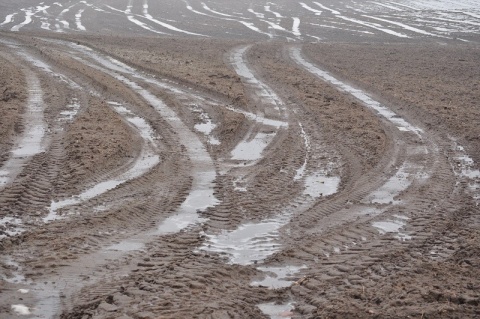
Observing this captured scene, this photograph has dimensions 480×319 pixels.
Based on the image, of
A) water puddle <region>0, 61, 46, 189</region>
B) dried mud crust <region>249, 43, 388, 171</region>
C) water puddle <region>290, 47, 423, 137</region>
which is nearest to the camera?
water puddle <region>0, 61, 46, 189</region>

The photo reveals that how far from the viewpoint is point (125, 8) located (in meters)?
43.3

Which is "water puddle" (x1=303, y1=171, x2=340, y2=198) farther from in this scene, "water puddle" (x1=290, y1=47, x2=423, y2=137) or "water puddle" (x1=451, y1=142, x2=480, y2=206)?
"water puddle" (x1=290, y1=47, x2=423, y2=137)

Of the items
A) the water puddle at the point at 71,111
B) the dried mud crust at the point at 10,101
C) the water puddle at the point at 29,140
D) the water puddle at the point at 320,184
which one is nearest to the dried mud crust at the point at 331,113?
the water puddle at the point at 320,184

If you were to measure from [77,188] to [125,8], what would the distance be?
36.1 meters

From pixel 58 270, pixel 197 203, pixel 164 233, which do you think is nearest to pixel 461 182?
pixel 197 203

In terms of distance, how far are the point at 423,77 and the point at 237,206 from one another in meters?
12.6

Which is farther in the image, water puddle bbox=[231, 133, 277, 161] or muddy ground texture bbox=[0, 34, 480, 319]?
water puddle bbox=[231, 133, 277, 161]

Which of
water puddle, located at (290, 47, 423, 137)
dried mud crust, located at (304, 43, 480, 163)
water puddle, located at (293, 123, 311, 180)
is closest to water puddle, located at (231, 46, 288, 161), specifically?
water puddle, located at (293, 123, 311, 180)

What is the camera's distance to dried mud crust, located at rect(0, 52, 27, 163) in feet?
37.3

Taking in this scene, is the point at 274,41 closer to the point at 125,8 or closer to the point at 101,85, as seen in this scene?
the point at 101,85

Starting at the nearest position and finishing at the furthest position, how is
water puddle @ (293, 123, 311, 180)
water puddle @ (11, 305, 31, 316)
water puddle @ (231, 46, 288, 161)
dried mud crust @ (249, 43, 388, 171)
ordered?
water puddle @ (11, 305, 31, 316) < water puddle @ (293, 123, 311, 180) < water puddle @ (231, 46, 288, 161) < dried mud crust @ (249, 43, 388, 171)

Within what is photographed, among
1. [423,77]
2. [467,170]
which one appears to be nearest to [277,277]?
[467,170]

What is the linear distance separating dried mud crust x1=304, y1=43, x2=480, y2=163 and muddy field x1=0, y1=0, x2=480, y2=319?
102 mm

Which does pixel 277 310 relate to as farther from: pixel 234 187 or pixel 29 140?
pixel 29 140
